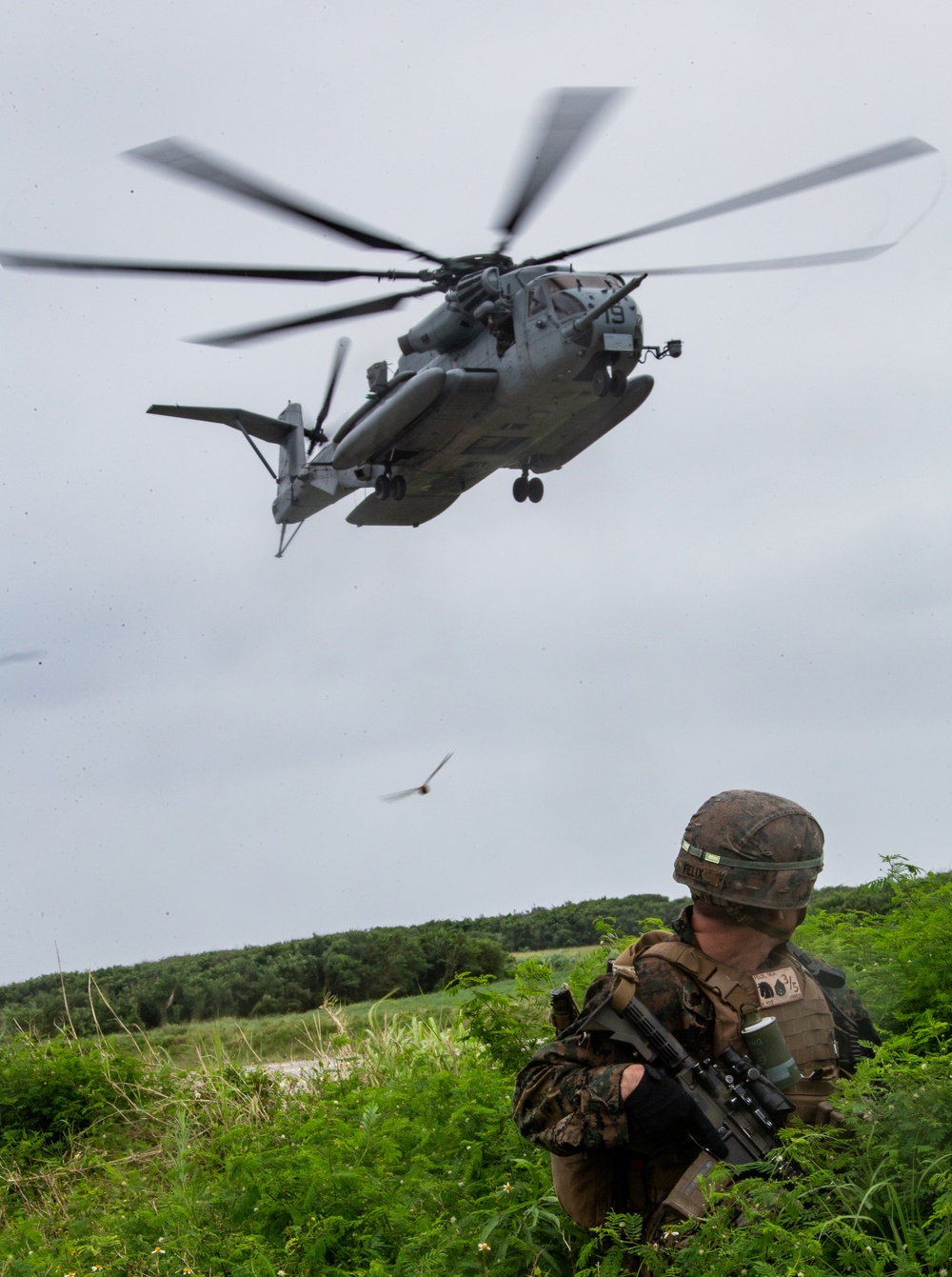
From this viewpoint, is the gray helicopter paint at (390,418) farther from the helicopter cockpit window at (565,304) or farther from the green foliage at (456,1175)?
the green foliage at (456,1175)

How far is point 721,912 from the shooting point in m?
3.59

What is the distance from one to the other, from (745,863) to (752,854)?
0.13 feet

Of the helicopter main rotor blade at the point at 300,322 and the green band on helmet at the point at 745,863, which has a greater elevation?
the helicopter main rotor blade at the point at 300,322

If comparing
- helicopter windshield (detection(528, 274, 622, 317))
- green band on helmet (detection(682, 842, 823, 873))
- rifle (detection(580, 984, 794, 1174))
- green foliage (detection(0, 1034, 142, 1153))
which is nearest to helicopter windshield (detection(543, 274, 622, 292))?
helicopter windshield (detection(528, 274, 622, 317))

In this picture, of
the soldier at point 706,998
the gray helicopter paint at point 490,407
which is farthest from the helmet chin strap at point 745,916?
the gray helicopter paint at point 490,407

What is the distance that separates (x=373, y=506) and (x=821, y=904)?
6.63m

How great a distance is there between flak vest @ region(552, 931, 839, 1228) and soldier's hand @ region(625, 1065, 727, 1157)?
23 cm

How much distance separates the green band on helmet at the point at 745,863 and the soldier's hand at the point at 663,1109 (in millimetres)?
596

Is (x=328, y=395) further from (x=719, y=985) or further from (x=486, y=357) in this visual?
(x=719, y=985)

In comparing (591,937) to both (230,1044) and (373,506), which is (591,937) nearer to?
(230,1044)

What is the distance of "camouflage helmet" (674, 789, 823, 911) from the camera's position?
3521 mm

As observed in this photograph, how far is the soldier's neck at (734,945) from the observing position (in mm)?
3580

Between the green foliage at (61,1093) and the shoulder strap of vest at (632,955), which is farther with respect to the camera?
the green foliage at (61,1093)

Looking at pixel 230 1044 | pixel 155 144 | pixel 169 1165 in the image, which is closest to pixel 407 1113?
pixel 169 1165
